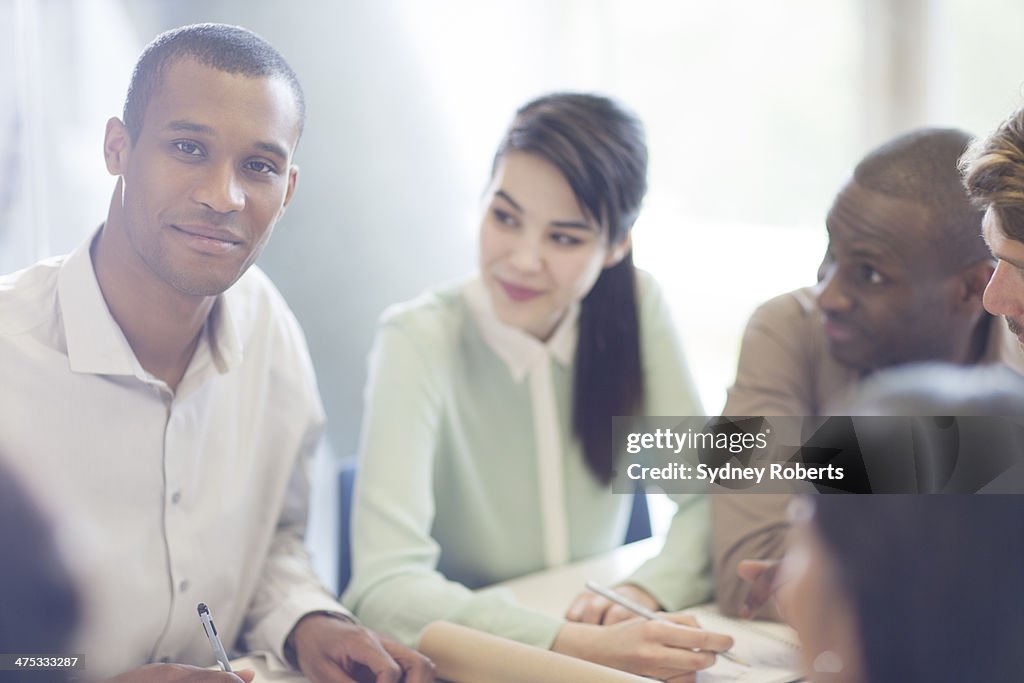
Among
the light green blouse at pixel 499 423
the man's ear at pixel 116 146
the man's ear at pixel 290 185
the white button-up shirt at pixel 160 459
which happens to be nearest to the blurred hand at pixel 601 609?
the light green blouse at pixel 499 423

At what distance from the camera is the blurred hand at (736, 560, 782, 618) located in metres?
0.93

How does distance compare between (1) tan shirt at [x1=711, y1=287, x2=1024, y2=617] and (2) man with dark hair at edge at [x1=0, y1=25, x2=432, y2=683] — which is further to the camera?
(1) tan shirt at [x1=711, y1=287, x2=1024, y2=617]

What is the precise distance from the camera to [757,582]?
943mm

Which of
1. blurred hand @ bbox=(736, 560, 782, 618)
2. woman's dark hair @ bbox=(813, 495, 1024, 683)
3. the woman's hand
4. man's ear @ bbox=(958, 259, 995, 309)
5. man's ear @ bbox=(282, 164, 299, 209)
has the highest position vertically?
man's ear @ bbox=(282, 164, 299, 209)

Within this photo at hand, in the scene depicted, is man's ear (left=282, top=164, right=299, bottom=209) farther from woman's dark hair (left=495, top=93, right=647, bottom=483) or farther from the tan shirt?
the tan shirt

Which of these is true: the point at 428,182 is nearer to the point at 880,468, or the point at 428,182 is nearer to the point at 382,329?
the point at 382,329

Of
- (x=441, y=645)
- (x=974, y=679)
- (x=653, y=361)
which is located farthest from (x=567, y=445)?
(x=974, y=679)

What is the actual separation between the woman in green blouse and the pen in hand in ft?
0.54

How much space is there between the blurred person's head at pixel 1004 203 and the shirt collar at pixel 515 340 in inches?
19.3

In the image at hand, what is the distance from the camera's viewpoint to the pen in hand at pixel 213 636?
0.81 meters

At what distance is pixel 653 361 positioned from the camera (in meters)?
1.18

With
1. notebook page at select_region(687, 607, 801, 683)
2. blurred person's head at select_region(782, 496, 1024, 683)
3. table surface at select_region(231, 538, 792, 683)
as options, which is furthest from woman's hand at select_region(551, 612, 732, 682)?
blurred person's head at select_region(782, 496, 1024, 683)

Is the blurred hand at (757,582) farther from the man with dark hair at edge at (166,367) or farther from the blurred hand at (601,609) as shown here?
the man with dark hair at edge at (166,367)

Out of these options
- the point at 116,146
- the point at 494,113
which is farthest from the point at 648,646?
the point at 494,113
